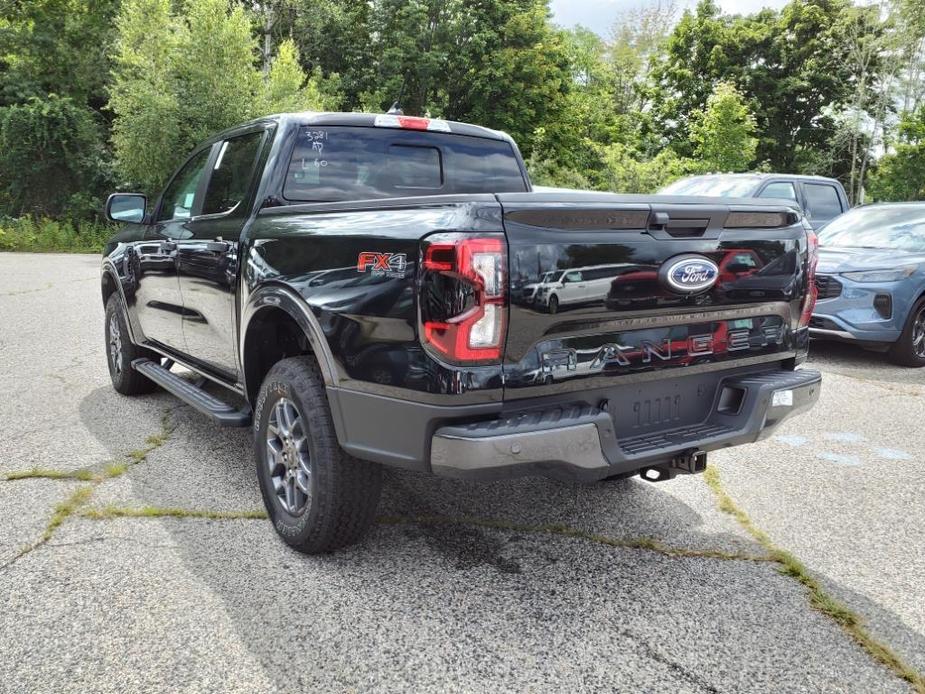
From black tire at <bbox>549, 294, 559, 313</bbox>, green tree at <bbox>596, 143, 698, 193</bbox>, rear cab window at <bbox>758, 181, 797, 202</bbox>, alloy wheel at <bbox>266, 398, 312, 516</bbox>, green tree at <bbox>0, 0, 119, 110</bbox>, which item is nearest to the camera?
black tire at <bbox>549, 294, 559, 313</bbox>

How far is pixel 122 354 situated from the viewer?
5637mm

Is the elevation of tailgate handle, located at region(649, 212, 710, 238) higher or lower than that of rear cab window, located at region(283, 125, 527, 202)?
lower

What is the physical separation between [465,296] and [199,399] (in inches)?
88.9

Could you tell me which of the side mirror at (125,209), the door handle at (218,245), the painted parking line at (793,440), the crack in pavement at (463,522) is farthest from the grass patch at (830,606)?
the side mirror at (125,209)

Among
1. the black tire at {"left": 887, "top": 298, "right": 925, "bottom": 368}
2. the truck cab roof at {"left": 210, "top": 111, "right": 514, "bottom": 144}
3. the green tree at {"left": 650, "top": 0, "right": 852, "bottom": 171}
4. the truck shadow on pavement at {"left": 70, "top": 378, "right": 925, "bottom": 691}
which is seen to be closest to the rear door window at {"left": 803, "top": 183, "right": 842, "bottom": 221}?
the black tire at {"left": 887, "top": 298, "right": 925, "bottom": 368}

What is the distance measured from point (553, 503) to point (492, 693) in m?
1.57

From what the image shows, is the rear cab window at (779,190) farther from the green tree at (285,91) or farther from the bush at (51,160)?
the bush at (51,160)

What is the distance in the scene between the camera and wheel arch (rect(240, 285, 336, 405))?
9.26 ft

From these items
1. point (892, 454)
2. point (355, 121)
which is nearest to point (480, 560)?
point (355, 121)

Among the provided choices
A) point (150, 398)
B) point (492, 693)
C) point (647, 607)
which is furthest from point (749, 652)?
point (150, 398)

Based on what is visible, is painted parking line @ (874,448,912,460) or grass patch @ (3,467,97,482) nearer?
grass patch @ (3,467,97,482)

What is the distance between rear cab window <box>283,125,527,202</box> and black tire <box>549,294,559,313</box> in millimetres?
1613

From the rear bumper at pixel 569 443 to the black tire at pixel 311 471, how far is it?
21.6 inches

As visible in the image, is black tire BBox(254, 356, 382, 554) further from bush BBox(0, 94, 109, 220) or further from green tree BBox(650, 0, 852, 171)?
green tree BBox(650, 0, 852, 171)
